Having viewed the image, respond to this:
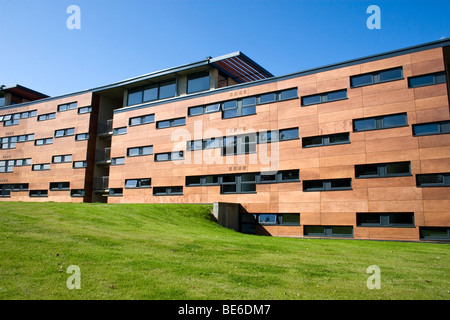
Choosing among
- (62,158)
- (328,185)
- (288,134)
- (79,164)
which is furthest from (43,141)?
(328,185)

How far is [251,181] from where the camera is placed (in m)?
26.6

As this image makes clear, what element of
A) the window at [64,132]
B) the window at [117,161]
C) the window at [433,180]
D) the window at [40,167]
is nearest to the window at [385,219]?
the window at [433,180]

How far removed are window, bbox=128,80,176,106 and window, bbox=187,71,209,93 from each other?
1.95 m

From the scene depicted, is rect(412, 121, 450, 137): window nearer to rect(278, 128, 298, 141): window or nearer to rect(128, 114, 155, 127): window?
rect(278, 128, 298, 141): window

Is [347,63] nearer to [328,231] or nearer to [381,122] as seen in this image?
[381,122]

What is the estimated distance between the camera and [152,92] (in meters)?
34.5

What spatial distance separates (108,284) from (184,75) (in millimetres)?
27970

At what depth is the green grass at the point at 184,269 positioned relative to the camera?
6.57m

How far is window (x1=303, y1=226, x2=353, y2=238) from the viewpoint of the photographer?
22.4 metres

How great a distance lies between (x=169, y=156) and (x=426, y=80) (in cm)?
2058

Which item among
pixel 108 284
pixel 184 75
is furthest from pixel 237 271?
pixel 184 75

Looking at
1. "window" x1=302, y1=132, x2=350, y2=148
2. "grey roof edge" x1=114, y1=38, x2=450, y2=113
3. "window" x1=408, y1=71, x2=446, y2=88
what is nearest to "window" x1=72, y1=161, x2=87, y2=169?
"grey roof edge" x1=114, y1=38, x2=450, y2=113
